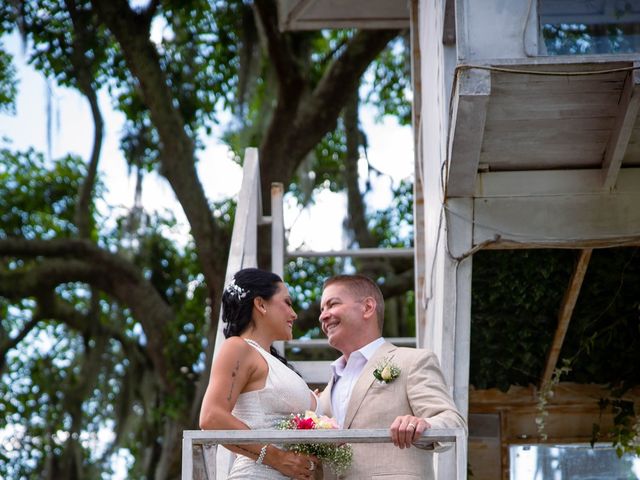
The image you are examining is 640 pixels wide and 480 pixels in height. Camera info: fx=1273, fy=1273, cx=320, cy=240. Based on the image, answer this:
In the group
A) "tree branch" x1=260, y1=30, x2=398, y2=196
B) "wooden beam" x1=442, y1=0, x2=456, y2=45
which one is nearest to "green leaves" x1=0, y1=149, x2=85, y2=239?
"tree branch" x1=260, y1=30, x2=398, y2=196

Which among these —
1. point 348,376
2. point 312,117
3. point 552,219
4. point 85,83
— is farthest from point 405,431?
point 85,83

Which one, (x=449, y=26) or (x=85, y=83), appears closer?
(x=449, y=26)

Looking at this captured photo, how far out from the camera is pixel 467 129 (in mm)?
5441

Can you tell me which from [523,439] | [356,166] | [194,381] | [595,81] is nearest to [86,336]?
[194,381]

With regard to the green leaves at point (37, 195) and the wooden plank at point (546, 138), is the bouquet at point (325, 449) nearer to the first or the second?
the wooden plank at point (546, 138)

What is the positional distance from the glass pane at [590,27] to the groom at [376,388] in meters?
1.33

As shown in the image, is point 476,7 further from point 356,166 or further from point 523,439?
point 356,166

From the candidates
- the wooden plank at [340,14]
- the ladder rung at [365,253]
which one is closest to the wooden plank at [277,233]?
the ladder rung at [365,253]

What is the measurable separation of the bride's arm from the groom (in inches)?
8.3

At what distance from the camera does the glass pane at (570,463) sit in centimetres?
797

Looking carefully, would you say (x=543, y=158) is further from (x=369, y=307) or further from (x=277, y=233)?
(x=277, y=233)

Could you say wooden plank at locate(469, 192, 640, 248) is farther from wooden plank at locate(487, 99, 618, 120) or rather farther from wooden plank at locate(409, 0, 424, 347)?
wooden plank at locate(409, 0, 424, 347)

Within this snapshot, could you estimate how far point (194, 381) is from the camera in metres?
13.2

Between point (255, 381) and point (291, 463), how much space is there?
0.39 metres
